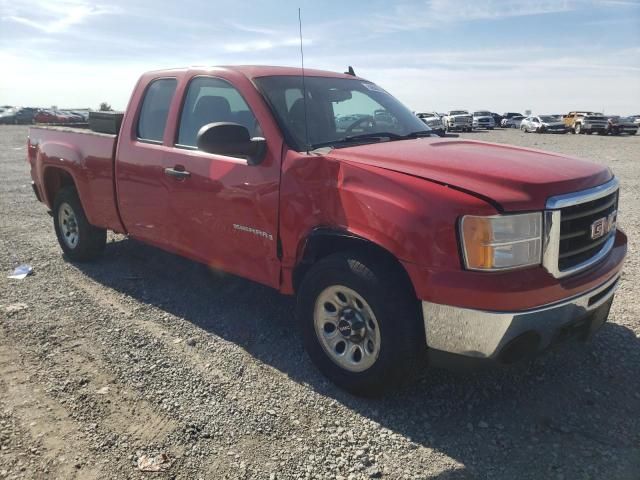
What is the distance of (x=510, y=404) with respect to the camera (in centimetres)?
310

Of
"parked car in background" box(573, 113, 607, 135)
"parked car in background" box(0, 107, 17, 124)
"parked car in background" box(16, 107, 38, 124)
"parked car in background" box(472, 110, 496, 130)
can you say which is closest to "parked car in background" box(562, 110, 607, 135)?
"parked car in background" box(573, 113, 607, 135)

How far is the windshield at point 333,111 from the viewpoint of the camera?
3.55 meters

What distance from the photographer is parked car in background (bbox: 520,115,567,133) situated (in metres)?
39.4

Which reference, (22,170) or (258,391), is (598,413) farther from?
(22,170)

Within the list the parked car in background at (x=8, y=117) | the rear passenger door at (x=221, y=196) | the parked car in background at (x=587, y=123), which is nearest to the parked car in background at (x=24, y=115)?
the parked car in background at (x=8, y=117)

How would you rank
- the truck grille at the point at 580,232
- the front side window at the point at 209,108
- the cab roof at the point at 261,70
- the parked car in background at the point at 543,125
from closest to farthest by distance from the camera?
the truck grille at the point at 580,232, the front side window at the point at 209,108, the cab roof at the point at 261,70, the parked car in background at the point at 543,125

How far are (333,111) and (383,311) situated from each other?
1.71 meters

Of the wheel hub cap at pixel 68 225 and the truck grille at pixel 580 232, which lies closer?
the truck grille at pixel 580 232

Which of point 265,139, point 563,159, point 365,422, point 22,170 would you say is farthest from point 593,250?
point 22,170

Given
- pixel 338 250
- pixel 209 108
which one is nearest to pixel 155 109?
pixel 209 108

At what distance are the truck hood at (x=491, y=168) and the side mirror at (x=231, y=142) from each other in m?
0.51

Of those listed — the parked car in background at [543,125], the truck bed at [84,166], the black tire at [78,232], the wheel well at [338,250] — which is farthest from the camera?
the parked car in background at [543,125]

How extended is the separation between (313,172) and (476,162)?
925 millimetres

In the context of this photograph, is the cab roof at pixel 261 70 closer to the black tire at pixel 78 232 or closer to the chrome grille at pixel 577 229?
the black tire at pixel 78 232
